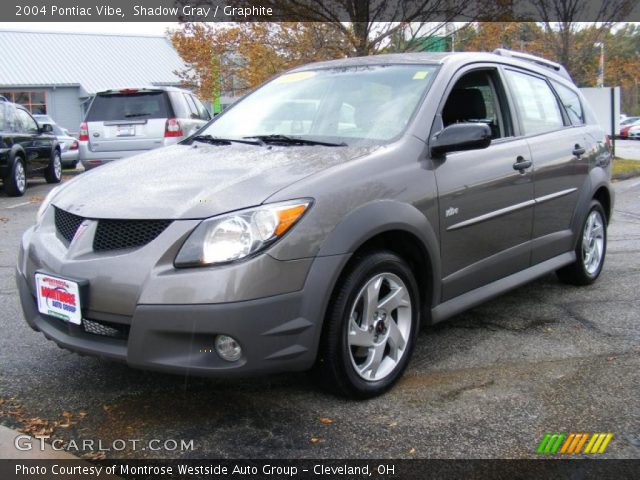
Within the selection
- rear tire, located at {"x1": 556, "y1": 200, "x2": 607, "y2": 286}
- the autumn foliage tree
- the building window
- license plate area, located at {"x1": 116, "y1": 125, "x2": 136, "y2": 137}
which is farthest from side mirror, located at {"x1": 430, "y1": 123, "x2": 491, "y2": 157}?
the building window

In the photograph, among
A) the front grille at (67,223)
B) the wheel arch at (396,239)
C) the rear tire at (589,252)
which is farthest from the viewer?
the rear tire at (589,252)

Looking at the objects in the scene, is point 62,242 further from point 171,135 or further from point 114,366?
point 171,135

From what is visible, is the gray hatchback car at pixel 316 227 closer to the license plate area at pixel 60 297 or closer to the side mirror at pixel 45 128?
the license plate area at pixel 60 297

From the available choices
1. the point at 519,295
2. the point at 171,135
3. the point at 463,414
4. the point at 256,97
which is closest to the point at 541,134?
the point at 519,295

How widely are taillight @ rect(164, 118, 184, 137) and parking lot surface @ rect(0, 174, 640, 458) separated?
7627mm

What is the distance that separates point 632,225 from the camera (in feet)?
27.3

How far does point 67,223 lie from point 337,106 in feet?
5.43

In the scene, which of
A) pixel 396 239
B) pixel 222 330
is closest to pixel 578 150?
pixel 396 239

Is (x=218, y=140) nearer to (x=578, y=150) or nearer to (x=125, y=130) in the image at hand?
(x=578, y=150)

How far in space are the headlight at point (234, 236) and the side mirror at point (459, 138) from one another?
1.11 m

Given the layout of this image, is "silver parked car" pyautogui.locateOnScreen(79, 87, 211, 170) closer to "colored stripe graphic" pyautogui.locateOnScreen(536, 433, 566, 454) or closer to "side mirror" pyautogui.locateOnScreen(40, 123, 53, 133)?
"side mirror" pyautogui.locateOnScreen(40, 123, 53, 133)

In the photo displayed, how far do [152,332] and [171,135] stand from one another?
30.3ft

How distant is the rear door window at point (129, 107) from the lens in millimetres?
11641

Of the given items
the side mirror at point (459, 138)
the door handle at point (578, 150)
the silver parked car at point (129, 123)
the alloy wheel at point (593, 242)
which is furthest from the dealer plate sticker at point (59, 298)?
the silver parked car at point (129, 123)
